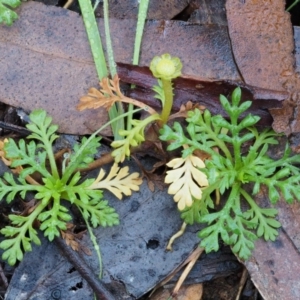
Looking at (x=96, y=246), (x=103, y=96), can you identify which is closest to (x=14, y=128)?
(x=103, y=96)

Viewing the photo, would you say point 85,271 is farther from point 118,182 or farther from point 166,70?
point 166,70

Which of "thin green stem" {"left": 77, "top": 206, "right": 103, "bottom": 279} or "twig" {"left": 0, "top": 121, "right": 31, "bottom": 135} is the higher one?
"twig" {"left": 0, "top": 121, "right": 31, "bottom": 135}

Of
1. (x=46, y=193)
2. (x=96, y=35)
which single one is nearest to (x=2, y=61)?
(x=96, y=35)

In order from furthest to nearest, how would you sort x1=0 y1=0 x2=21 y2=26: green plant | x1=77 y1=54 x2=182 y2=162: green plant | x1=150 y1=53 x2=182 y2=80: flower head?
x1=0 y1=0 x2=21 y2=26: green plant
x1=77 y1=54 x2=182 y2=162: green plant
x1=150 y1=53 x2=182 y2=80: flower head

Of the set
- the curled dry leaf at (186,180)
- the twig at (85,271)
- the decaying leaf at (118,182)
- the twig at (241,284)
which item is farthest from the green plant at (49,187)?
the twig at (241,284)

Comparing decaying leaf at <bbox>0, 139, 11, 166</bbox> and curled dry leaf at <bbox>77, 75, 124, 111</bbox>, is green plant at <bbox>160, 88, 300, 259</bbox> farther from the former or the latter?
decaying leaf at <bbox>0, 139, 11, 166</bbox>

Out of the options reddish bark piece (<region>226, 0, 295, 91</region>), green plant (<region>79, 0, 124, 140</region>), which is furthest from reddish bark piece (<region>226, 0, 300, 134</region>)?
green plant (<region>79, 0, 124, 140</region>)

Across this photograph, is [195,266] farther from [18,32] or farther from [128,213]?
[18,32]

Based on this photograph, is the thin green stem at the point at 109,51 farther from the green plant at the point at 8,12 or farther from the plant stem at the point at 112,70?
the green plant at the point at 8,12
